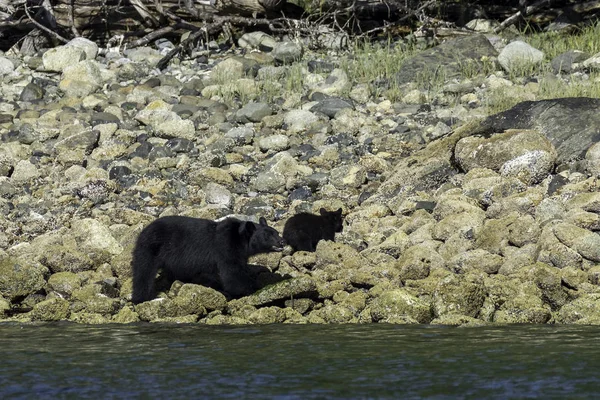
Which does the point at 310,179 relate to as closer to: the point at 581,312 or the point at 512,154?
the point at 512,154

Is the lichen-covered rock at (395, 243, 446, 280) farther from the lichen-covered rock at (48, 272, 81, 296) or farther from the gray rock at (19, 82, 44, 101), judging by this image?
the gray rock at (19, 82, 44, 101)

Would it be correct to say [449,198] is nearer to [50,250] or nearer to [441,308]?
[441,308]

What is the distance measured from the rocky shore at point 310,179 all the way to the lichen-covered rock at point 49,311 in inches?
1.0

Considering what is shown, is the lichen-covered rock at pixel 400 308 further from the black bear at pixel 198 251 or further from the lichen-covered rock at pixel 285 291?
the black bear at pixel 198 251

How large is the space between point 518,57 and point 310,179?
539 cm

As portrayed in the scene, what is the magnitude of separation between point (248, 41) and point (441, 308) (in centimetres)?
1141

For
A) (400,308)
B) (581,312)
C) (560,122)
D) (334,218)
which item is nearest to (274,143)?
(334,218)

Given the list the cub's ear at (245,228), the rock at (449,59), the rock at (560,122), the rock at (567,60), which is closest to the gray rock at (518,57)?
the rock at (567,60)

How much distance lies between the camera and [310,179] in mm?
12297

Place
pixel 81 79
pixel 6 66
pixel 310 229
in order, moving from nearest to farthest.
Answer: pixel 310 229
pixel 81 79
pixel 6 66

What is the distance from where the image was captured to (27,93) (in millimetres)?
16453

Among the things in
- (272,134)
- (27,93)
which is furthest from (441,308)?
(27,93)

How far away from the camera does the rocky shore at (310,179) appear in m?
8.49

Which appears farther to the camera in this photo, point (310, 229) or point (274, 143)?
point (274, 143)
